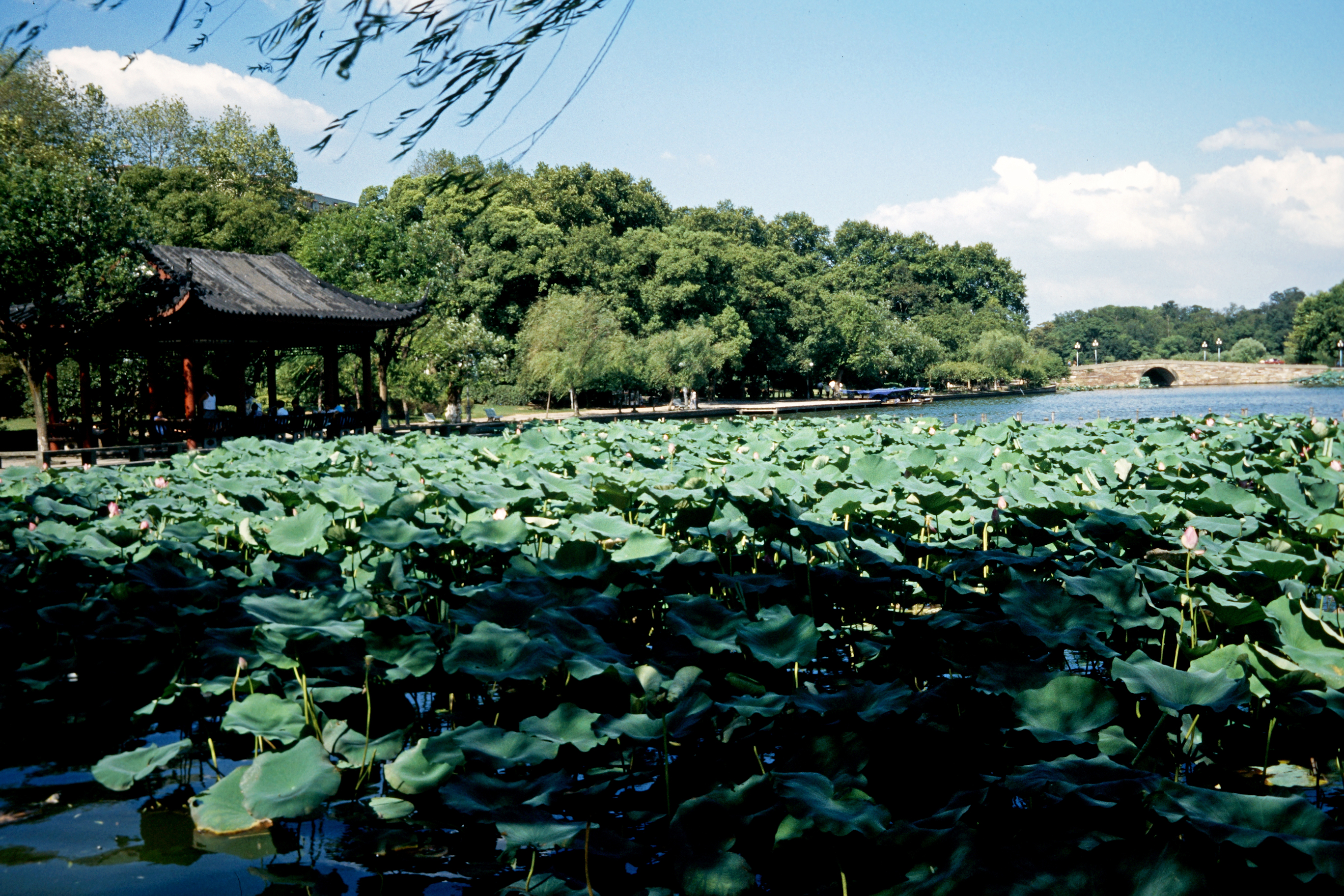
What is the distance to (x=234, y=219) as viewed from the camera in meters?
27.5

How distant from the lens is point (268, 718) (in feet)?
7.49

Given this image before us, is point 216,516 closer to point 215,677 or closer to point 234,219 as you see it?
point 215,677

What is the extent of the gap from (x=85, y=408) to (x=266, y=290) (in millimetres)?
3608

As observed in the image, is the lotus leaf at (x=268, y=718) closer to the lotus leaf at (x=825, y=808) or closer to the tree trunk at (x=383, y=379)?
the lotus leaf at (x=825, y=808)

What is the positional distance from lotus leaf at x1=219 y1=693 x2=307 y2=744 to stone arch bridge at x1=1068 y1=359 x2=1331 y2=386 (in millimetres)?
70056

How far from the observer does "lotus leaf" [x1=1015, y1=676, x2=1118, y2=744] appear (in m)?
1.86

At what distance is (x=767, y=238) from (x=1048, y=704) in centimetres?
5476

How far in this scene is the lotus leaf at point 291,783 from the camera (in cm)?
178

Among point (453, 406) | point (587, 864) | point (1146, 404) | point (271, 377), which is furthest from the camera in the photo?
point (1146, 404)

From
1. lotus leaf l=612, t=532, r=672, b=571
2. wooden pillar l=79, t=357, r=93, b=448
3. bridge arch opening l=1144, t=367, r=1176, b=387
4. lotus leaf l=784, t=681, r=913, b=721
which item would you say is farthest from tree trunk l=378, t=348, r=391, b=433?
bridge arch opening l=1144, t=367, r=1176, b=387

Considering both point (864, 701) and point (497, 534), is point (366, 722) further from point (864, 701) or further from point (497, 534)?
point (864, 701)

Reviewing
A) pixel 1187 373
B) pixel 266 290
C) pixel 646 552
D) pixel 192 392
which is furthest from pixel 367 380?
pixel 1187 373

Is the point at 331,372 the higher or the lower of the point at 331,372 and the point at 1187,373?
the higher

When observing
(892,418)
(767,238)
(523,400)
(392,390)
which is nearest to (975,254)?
(767,238)
